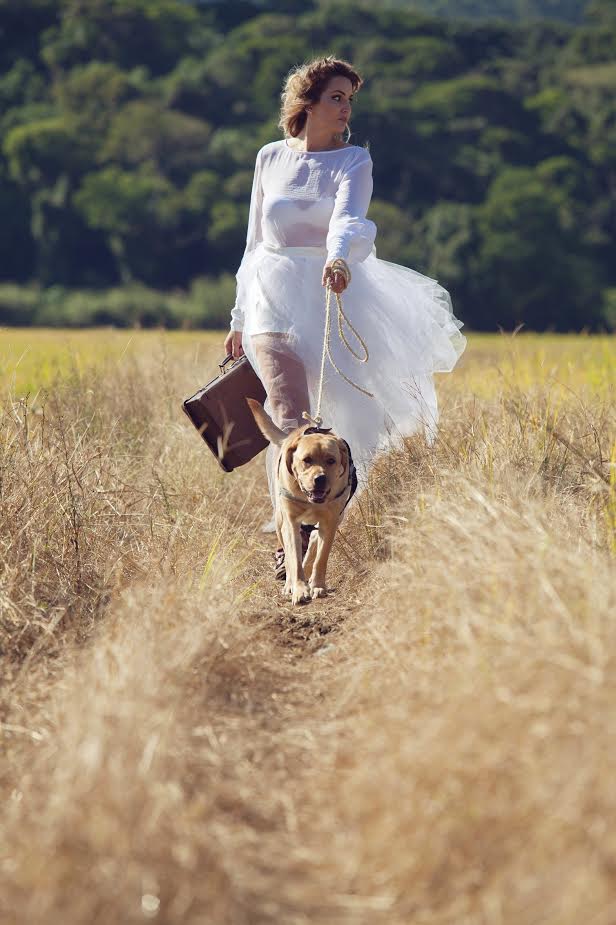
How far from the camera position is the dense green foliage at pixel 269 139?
127 feet

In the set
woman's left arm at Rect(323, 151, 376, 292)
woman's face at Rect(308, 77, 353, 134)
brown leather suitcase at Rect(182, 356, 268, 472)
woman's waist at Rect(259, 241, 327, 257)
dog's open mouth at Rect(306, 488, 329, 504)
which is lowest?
brown leather suitcase at Rect(182, 356, 268, 472)

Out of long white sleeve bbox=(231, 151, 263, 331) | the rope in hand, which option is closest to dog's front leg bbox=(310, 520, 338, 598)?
the rope in hand

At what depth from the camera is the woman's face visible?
5.19 metres

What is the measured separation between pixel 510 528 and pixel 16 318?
31347 mm

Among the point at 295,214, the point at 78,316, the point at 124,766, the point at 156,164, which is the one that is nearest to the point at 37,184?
the point at 156,164

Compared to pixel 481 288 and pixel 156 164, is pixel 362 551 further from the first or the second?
pixel 156 164

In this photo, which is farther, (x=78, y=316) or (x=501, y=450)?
(x=78, y=316)

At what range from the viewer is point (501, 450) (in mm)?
4750

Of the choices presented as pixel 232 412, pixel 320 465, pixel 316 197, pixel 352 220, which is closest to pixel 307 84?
pixel 316 197

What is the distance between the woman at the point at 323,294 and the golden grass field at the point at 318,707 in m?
0.64

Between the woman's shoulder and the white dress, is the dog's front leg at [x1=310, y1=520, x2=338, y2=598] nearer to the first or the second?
the white dress

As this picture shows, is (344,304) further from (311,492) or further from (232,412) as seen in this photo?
(311,492)

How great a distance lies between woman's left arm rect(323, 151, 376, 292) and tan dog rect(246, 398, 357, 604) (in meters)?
0.68

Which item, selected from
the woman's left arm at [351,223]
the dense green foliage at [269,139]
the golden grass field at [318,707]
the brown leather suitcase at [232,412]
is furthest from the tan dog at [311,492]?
the dense green foliage at [269,139]
